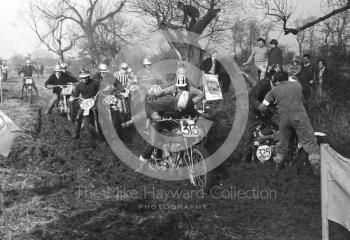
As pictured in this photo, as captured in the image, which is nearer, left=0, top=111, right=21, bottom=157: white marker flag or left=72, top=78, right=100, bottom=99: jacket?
left=0, top=111, right=21, bottom=157: white marker flag

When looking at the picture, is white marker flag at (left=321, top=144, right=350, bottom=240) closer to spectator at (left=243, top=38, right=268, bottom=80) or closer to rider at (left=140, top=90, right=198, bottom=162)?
rider at (left=140, top=90, right=198, bottom=162)

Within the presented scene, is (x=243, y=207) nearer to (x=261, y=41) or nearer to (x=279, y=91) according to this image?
(x=279, y=91)

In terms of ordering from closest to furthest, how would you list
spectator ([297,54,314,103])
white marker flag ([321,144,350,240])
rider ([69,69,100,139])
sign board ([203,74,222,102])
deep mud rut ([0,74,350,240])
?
white marker flag ([321,144,350,240])
deep mud rut ([0,74,350,240])
rider ([69,69,100,139])
sign board ([203,74,222,102])
spectator ([297,54,314,103])

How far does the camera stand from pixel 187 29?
769 inches

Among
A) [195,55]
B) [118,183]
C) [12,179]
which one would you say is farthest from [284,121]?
[195,55]

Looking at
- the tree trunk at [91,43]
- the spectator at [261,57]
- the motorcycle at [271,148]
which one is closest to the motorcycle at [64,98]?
the spectator at [261,57]

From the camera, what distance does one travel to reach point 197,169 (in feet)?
27.5

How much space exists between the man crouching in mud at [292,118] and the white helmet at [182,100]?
1578 millimetres

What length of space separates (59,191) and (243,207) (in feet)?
11.6

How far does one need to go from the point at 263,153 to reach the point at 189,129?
8.37 feet

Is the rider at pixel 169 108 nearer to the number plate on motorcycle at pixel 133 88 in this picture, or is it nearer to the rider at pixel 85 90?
the rider at pixel 85 90

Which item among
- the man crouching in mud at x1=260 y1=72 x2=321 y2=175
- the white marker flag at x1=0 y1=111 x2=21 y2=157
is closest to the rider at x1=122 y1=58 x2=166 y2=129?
the man crouching in mud at x1=260 y1=72 x2=321 y2=175

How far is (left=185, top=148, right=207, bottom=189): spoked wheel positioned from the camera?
8.26m

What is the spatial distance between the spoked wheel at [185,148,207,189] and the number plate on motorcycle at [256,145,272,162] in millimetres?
2228
